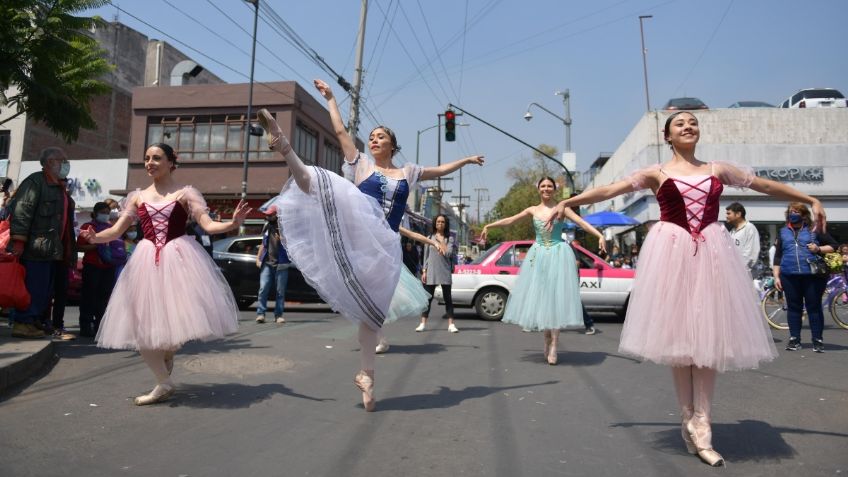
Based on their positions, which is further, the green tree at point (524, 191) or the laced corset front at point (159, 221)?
the green tree at point (524, 191)

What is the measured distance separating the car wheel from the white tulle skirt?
7.87 metres

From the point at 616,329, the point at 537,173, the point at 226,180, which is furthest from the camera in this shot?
the point at 537,173

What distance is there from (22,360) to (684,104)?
1194 inches

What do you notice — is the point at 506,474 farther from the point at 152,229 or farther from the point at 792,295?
the point at 792,295

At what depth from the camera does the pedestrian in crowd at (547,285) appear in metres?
6.59

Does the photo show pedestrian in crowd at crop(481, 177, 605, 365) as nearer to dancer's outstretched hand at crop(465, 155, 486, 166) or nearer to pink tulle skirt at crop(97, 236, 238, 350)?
dancer's outstretched hand at crop(465, 155, 486, 166)

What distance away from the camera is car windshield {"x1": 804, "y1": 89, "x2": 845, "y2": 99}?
2969cm

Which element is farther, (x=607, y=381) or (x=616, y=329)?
(x=616, y=329)

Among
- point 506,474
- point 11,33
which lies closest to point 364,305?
point 506,474

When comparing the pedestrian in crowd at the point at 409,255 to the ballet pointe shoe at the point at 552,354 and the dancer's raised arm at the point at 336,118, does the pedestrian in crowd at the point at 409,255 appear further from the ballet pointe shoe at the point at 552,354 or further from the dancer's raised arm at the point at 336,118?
the dancer's raised arm at the point at 336,118

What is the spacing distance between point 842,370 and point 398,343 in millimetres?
5179

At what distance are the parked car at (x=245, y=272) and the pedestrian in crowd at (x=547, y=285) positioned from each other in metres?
6.80

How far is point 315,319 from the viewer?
11.2 m

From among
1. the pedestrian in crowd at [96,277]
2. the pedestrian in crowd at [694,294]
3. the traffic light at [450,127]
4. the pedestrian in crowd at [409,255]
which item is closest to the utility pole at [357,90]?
the traffic light at [450,127]
